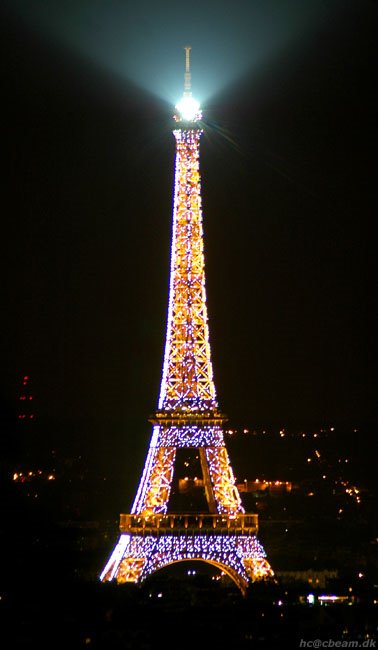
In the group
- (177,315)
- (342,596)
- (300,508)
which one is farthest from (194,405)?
(300,508)

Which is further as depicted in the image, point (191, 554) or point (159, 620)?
point (191, 554)

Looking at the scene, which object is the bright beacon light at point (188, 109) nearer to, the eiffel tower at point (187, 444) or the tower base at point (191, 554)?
the eiffel tower at point (187, 444)

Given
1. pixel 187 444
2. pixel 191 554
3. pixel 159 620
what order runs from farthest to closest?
pixel 187 444
pixel 191 554
pixel 159 620

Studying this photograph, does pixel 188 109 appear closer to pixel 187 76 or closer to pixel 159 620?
pixel 187 76

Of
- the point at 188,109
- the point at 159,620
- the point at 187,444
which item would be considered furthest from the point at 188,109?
the point at 159,620

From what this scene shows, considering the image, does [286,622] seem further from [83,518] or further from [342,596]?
[83,518]

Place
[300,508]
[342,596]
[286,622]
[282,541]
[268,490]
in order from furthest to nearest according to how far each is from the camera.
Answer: [268,490], [300,508], [282,541], [342,596], [286,622]

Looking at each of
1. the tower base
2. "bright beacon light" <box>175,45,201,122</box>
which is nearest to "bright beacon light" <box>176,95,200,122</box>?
"bright beacon light" <box>175,45,201,122</box>
